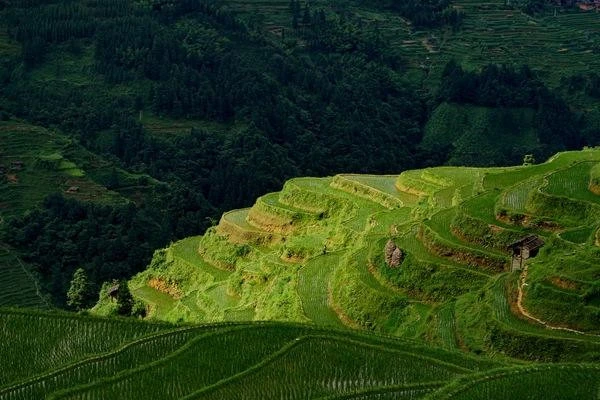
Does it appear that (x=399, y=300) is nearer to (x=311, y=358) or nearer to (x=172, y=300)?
(x=311, y=358)

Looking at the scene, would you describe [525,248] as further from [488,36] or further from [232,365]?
[488,36]

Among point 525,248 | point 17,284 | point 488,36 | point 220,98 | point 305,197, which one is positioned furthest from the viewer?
point 488,36

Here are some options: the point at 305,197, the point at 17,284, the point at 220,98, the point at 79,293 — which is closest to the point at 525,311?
the point at 305,197

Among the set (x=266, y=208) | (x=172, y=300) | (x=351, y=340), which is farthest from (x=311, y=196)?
(x=351, y=340)

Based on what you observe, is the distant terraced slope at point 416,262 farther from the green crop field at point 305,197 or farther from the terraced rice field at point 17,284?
the terraced rice field at point 17,284

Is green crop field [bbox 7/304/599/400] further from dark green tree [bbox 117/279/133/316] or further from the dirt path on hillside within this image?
dark green tree [bbox 117/279/133/316]

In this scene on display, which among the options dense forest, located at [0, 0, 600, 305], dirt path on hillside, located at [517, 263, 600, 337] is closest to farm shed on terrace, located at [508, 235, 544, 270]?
dirt path on hillside, located at [517, 263, 600, 337]
